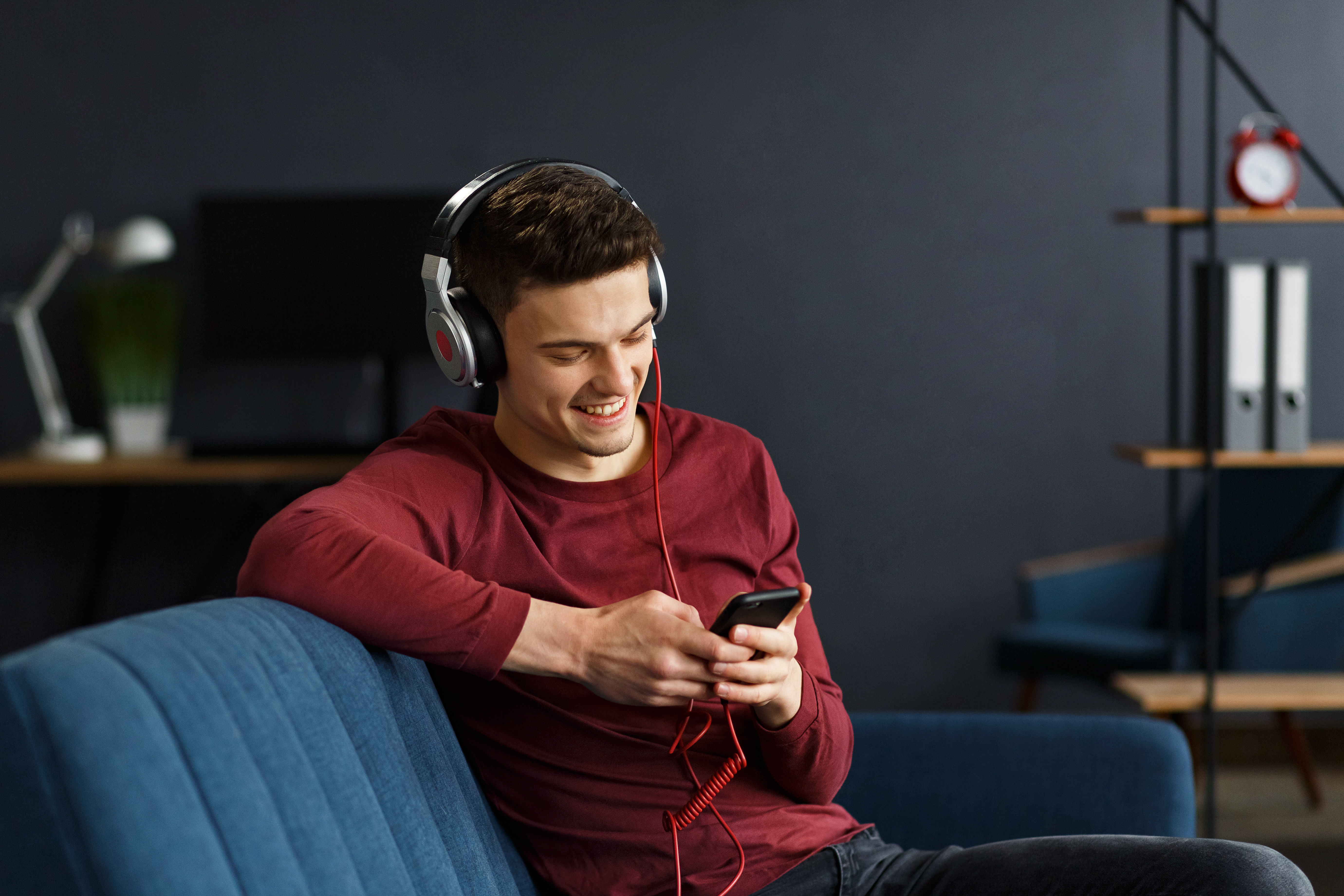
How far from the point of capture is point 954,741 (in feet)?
5.18

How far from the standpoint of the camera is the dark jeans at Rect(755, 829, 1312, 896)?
111cm

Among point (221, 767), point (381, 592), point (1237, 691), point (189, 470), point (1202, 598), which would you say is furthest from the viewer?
point (1202, 598)

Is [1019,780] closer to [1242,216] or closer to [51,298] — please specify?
[1242,216]

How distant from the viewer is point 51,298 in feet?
12.1

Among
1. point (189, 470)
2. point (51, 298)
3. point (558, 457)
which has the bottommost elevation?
point (189, 470)

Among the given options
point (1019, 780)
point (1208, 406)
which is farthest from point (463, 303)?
point (1208, 406)

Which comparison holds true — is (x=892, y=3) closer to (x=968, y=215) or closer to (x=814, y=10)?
(x=814, y=10)

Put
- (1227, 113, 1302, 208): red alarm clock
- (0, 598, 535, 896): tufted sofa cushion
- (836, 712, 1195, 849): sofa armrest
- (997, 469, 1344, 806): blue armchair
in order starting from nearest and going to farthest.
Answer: (0, 598, 535, 896): tufted sofa cushion, (836, 712, 1195, 849): sofa armrest, (1227, 113, 1302, 208): red alarm clock, (997, 469, 1344, 806): blue armchair

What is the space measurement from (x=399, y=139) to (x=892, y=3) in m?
1.56

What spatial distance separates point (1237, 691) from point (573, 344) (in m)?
2.03

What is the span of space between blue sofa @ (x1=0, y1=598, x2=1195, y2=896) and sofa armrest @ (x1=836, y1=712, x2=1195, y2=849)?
555 mm

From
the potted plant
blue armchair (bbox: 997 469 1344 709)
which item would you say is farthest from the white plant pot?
blue armchair (bbox: 997 469 1344 709)

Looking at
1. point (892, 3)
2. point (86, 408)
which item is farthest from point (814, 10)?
point (86, 408)

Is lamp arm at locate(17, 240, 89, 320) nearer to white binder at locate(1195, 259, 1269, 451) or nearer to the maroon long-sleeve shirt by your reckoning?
the maroon long-sleeve shirt
